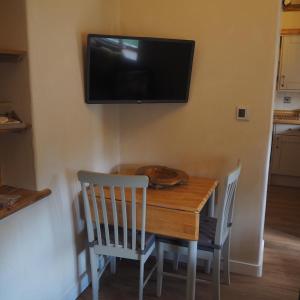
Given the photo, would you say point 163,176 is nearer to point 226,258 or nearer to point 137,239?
point 137,239

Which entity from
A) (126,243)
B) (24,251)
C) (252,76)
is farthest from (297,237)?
(24,251)

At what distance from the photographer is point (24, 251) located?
1861mm

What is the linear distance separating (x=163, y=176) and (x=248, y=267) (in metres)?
1.00

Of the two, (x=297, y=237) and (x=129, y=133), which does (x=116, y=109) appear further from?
(x=297, y=237)

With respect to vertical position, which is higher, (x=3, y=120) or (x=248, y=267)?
→ (x=3, y=120)

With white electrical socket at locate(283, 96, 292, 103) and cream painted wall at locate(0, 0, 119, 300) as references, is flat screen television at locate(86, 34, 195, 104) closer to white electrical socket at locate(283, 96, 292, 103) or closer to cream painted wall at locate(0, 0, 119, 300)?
cream painted wall at locate(0, 0, 119, 300)

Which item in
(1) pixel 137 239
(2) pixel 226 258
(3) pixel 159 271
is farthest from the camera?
(2) pixel 226 258

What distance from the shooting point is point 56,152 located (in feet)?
6.81

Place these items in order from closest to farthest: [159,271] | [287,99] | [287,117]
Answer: [159,271] → [287,117] → [287,99]

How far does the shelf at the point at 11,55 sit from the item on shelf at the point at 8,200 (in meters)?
0.71

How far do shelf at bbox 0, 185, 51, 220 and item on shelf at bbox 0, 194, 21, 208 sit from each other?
0.02 meters

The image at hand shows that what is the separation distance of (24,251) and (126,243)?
23.2 inches

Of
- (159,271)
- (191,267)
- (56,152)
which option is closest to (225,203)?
(191,267)

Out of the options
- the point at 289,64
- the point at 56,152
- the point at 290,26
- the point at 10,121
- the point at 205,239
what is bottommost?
the point at 205,239
